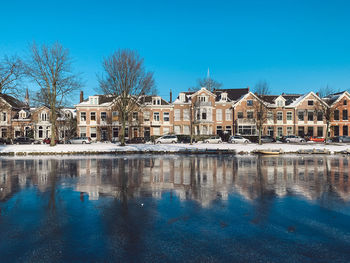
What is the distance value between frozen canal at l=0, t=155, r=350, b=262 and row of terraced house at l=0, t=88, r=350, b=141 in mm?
40445

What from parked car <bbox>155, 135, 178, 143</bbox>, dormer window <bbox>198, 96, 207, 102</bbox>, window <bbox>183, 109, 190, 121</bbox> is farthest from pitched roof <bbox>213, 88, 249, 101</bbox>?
parked car <bbox>155, 135, 178, 143</bbox>

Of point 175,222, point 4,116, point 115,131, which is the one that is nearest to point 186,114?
point 115,131

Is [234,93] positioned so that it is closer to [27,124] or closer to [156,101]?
[156,101]

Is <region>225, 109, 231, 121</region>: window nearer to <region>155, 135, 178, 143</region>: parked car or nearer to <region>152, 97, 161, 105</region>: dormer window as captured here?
<region>152, 97, 161, 105</region>: dormer window

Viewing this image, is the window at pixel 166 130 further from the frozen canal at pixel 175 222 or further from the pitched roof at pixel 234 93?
the frozen canal at pixel 175 222

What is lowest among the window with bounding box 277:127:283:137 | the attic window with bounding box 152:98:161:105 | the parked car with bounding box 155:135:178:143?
the parked car with bounding box 155:135:178:143

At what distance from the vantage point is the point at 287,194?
30.6 ft

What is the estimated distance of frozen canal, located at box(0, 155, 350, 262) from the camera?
4.78 metres

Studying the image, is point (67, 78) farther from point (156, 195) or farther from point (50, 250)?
point (50, 250)

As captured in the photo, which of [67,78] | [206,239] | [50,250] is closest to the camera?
[50,250]

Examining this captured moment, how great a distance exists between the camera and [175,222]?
6391 millimetres

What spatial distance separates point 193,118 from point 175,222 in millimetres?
45317

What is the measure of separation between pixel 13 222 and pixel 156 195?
4406mm

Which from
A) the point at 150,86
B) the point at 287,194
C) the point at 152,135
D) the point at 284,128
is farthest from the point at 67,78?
the point at 284,128
